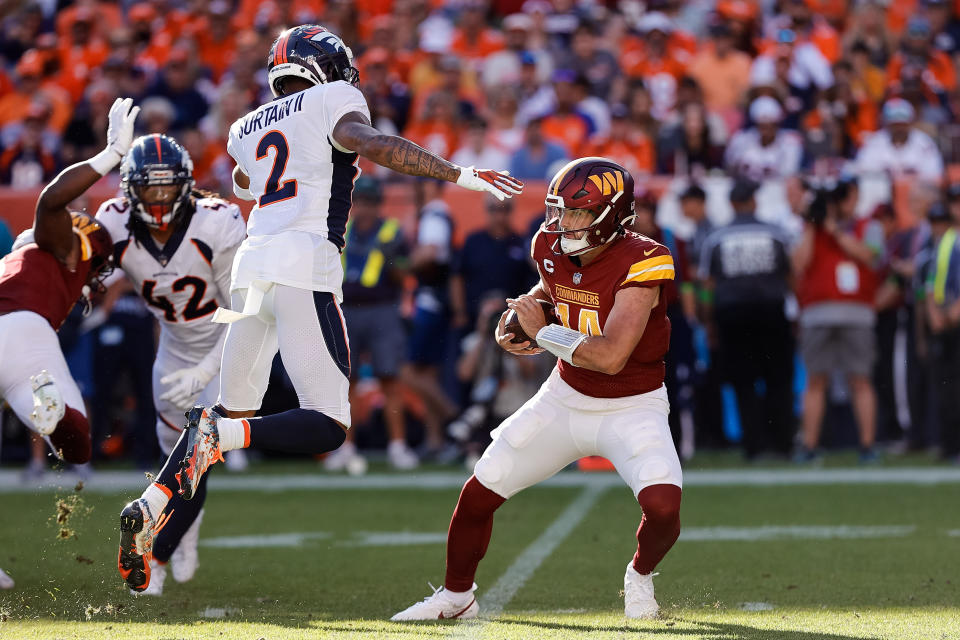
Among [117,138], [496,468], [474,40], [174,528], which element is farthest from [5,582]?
[474,40]

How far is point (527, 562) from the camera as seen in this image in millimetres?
6125

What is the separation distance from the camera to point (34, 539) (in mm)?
6887

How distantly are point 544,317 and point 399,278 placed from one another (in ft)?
16.8

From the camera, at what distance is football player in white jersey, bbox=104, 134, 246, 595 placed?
17.9 feet

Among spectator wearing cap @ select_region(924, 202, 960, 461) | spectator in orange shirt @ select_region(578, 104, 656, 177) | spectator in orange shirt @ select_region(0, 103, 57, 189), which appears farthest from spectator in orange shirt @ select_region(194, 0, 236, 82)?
spectator wearing cap @ select_region(924, 202, 960, 461)

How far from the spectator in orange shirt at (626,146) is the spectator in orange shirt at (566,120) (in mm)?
342

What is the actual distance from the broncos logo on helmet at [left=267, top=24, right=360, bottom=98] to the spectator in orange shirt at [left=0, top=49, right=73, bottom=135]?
8289mm

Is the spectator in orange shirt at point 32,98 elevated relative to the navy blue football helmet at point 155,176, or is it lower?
elevated

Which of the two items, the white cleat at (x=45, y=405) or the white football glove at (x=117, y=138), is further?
the white football glove at (x=117, y=138)

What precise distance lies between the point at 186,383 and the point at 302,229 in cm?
98

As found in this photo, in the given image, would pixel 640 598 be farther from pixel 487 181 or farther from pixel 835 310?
pixel 835 310

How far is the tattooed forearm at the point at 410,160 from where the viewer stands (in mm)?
4594

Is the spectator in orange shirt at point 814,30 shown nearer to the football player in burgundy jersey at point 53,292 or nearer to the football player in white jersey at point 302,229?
the football player in white jersey at point 302,229

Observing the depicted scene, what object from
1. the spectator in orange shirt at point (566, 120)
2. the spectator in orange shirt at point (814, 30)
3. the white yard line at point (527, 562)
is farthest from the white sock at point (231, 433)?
the spectator in orange shirt at point (814, 30)
